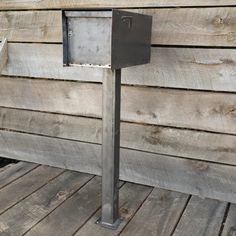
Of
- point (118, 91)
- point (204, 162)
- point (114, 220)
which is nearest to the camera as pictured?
point (118, 91)

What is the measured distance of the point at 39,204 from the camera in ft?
5.10

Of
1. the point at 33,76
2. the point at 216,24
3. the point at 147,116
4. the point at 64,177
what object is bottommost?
the point at 64,177

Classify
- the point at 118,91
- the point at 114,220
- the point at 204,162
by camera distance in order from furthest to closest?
the point at 204,162 < the point at 114,220 < the point at 118,91

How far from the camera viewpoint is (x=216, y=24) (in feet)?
4.64

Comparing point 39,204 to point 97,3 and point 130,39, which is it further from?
point 97,3

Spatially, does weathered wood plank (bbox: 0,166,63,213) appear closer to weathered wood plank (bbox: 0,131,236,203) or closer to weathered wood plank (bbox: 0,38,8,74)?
weathered wood plank (bbox: 0,131,236,203)

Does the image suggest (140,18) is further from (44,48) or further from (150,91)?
(44,48)

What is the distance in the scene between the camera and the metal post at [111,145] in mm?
1251

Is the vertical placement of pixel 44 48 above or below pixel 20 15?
below

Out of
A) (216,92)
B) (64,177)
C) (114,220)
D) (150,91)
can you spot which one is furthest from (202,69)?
(64,177)

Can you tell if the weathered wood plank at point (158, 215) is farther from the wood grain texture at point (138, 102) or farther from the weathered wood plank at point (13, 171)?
the weathered wood plank at point (13, 171)

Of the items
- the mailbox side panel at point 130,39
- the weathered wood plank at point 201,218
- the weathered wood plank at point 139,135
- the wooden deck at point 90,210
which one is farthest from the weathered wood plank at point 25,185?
the mailbox side panel at point 130,39

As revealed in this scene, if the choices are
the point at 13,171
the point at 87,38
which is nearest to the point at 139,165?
the point at 13,171

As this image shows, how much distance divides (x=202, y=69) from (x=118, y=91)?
0.43m
